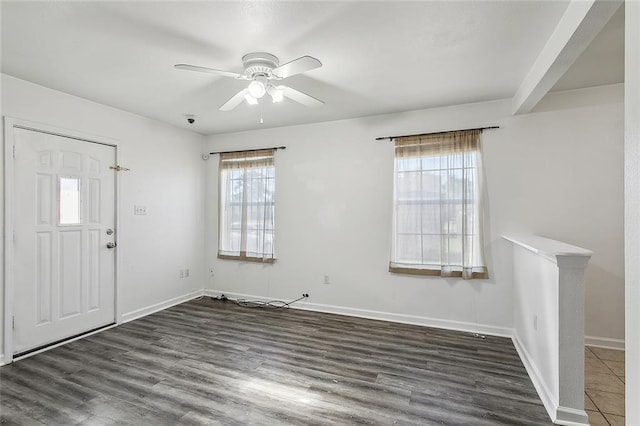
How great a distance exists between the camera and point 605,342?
3006 millimetres

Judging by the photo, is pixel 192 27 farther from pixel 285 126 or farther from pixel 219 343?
pixel 219 343

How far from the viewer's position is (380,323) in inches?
145

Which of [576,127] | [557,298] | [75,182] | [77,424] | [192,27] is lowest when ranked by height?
[77,424]

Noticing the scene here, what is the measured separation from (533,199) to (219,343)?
3.58 m

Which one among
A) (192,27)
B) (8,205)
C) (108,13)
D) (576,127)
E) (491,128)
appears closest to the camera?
(108,13)

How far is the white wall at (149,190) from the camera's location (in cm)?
315

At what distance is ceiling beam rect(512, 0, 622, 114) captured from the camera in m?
1.55

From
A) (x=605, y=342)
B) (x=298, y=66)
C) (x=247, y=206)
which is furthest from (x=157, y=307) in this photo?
(x=605, y=342)

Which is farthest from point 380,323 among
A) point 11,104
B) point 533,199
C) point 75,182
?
point 11,104

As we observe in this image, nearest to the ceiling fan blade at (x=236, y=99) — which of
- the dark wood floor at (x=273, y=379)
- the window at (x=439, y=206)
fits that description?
the window at (x=439, y=206)

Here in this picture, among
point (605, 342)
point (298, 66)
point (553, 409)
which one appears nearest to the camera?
point (553, 409)

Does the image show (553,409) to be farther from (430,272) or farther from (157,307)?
(157,307)

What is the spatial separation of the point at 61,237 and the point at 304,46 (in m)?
3.03

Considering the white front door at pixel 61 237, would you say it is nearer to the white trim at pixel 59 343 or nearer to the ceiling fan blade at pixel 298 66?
the white trim at pixel 59 343
